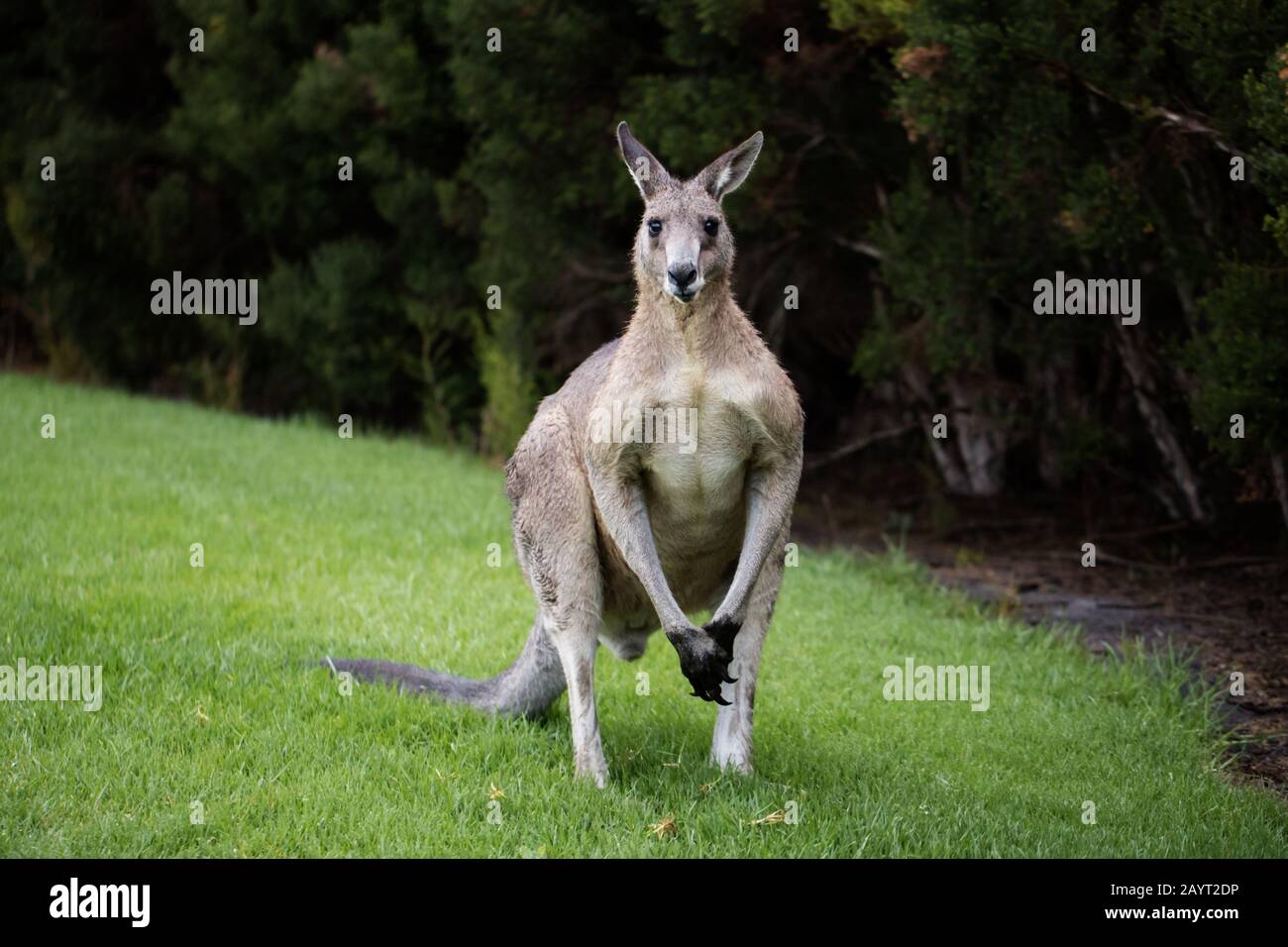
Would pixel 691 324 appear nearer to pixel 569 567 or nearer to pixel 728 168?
pixel 728 168

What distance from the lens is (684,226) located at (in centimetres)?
407

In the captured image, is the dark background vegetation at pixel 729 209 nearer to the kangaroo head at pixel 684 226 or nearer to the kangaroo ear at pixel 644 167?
the kangaroo head at pixel 684 226

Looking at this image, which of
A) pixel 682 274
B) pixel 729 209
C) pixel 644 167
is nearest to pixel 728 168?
pixel 644 167

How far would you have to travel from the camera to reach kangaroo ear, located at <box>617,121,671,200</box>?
4.25m

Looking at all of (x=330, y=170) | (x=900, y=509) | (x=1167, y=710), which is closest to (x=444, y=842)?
(x=1167, y=710)

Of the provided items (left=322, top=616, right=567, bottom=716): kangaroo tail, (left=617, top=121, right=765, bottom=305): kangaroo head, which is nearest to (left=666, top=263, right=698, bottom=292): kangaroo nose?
(left=617, top=121, right=765, bottom=305): kangaroo head

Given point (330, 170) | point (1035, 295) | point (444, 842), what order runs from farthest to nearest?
point (330, 170)
point (1035, 295)
point (444, 842)

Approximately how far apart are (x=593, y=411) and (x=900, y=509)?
22.8ft

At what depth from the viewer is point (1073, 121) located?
752 centimetres

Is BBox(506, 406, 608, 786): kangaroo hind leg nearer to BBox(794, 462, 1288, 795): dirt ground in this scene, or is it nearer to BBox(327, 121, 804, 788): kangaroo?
BBox(327, 121, 804, 788): kangaroo

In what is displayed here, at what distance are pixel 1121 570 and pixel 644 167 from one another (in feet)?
17.1

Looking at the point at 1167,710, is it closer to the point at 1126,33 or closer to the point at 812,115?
the point at 1126,33

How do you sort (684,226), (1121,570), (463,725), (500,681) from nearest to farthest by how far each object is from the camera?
(684,226) < (463,725) < (500,681) < (1121,570)

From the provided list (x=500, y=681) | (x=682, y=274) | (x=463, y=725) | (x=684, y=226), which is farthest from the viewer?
(x=500, y=681)
